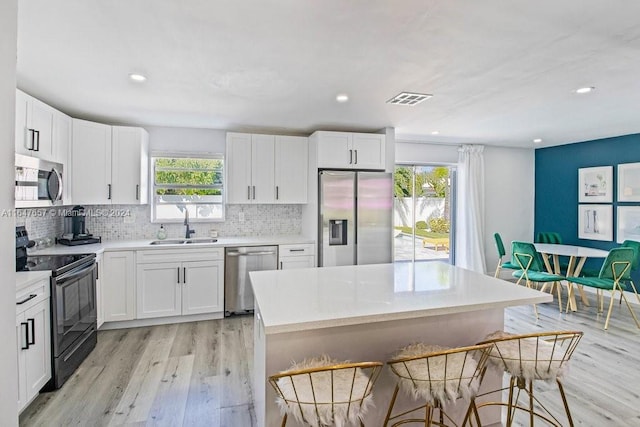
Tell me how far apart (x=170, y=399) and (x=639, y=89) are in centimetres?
464

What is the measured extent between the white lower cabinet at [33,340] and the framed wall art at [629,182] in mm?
6975

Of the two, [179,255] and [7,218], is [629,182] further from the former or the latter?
[7,218]

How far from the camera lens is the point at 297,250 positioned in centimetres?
423

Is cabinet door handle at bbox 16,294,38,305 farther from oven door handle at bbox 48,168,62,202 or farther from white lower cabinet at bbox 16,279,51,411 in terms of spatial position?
oven door handle at bbox 48,168,62,202

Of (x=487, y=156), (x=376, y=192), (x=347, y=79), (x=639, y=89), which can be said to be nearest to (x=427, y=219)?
(x=487, y=156)

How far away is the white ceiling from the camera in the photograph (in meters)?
1.77

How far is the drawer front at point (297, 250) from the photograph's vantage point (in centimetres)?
418

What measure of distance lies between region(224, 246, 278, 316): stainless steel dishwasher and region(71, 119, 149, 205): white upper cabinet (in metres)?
1.34

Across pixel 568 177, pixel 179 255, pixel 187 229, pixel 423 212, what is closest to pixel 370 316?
pixel 179 255

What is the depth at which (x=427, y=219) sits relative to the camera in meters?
5.93

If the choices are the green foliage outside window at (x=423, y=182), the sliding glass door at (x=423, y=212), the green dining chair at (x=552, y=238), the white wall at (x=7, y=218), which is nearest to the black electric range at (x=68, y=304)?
the white wall at (x=7, y=218)

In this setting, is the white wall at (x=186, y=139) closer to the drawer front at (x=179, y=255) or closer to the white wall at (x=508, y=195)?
the drawer front at (x=179, y=255)

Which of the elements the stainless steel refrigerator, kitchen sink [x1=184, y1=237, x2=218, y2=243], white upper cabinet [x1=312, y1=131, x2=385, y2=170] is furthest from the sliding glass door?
kitchen sink [x1=184, y1=237, x2=218, y2=243]

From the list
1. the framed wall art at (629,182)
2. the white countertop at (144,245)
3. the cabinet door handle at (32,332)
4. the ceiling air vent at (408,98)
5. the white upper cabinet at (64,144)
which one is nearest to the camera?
the cabinet door handle at (32,332)
